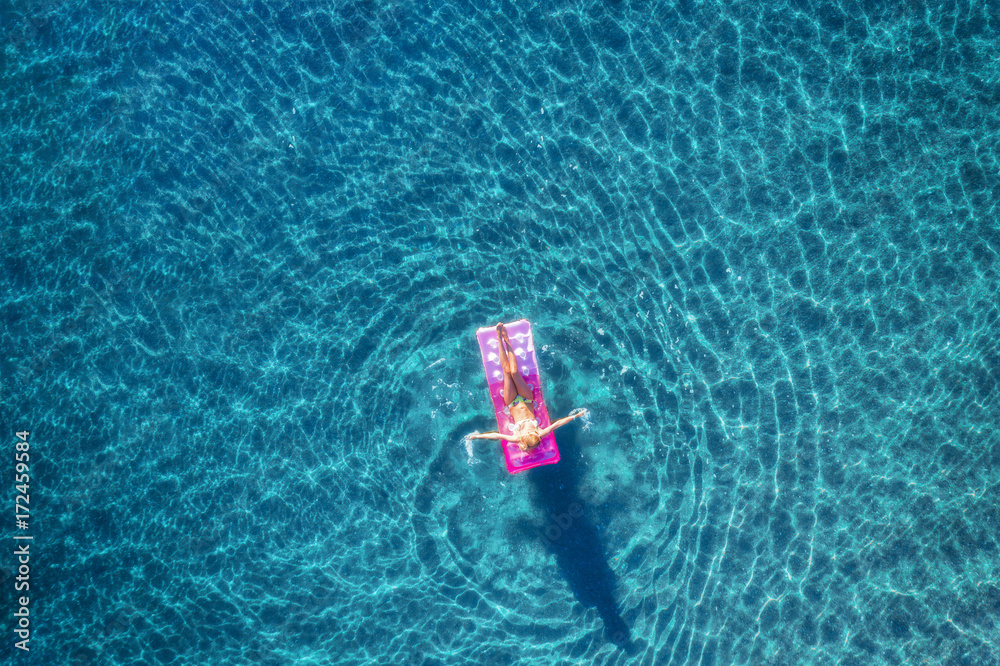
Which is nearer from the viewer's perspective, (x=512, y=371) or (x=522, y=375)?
(x=512, y=371)

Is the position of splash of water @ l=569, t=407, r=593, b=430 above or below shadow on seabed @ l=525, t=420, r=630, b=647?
above

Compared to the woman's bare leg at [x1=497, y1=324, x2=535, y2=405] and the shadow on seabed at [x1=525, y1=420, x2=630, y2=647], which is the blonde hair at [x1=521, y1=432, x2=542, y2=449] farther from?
the shadow on seabed at [x1=525, y1=420, x2=630, y2=647]

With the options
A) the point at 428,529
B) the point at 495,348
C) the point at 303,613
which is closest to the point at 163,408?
the point at 303,613

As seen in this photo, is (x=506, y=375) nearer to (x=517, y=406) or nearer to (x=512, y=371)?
(x=512, y=371)

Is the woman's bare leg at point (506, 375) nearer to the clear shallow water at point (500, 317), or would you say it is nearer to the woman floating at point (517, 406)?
the woman floating at point (517, 406)

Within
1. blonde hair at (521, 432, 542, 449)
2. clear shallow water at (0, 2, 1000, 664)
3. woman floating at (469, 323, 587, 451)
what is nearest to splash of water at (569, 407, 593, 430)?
clear shallow water at (0, 2, 1000, 664)

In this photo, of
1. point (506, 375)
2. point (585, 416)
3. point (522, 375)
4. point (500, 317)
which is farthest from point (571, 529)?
point (500, 317)
